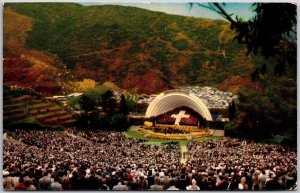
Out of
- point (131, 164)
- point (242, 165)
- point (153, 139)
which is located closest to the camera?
point (242, 165)

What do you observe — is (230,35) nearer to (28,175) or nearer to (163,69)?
(163,69)

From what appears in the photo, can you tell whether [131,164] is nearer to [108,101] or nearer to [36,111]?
[108,101]

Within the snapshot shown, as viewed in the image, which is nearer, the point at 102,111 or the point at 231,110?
the point at 231,110

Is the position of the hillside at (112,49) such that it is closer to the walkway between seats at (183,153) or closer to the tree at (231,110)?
the tree at (231,110)

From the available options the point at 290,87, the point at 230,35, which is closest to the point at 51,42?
the point at 230,35

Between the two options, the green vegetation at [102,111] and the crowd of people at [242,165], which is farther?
the green vegetation at [102,111]

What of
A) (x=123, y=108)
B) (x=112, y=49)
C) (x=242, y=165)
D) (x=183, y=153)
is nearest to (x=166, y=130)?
(x=183, y=153)

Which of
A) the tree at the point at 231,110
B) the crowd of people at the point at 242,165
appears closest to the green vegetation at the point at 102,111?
the crowd of people at the point at 242,165
